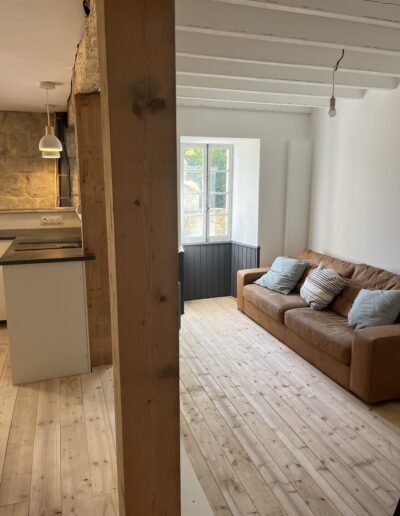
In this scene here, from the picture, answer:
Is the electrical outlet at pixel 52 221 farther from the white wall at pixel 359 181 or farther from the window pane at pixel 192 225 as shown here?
the white wall at pixel 359 181

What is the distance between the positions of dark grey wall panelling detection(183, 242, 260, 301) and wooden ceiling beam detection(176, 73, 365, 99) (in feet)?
6.93

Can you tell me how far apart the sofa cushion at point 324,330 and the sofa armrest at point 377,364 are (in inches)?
6.8

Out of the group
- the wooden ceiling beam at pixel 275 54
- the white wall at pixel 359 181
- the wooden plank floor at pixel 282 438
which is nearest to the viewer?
the wooden plank floor at pixel 282 438

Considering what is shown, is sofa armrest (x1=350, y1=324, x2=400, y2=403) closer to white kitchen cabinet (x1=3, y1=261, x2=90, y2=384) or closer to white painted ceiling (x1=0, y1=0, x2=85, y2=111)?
white kitchen cabinet (x1=3, y1=261, x2=90, y2=384)

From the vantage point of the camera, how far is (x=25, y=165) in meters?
5.29

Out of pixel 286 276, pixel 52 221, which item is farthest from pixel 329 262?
pixel 52 221

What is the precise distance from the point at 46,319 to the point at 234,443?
1.66 metres

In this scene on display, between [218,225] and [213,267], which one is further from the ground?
[218,225]

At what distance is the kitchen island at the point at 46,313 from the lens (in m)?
2.93

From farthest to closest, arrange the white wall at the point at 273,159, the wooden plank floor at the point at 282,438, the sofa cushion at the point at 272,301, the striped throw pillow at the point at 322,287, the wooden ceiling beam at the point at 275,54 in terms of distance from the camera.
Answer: the white wall at the point at 273,159
the sofa cushion at the point at 272,301
the striped throw pillow at the point at 322,287
the wooden ceiling beam at the point at 275,54
the wooden plank floor at the point at 282,438

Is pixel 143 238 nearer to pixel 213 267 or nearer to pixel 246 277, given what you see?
pixel 246 277

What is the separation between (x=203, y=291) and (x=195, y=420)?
300 cm

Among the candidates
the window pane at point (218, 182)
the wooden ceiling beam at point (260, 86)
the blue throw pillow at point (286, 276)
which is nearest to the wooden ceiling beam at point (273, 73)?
the wooden ceiling beam at point (260, 86)

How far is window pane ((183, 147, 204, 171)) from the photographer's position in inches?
209
